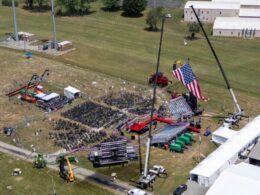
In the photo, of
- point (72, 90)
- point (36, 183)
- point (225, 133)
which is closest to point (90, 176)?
point (36, 183)

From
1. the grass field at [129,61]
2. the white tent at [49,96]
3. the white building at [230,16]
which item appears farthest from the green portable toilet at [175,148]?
the white building at [230,16]

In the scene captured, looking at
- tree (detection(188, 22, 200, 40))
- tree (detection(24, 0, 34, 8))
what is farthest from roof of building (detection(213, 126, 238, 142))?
tree (detection(24, 0, 34, 8))

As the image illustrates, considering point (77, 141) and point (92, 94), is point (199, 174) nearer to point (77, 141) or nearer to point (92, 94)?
point (77, 141)

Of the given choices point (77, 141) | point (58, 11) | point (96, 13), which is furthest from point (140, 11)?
point (77, 141)

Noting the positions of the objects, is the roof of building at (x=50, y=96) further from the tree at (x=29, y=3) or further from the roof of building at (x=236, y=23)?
the tree at (x=29, y=3)

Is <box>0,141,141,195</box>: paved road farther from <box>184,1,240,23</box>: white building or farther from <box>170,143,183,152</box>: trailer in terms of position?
<box>184,1,240,23</box>: white building

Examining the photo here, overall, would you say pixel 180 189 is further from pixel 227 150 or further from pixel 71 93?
pixel 71 93
